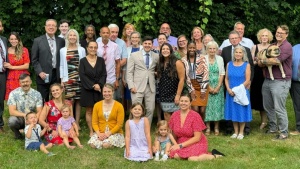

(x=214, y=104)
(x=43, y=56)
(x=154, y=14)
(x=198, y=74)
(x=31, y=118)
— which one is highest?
(x=154, y=14)

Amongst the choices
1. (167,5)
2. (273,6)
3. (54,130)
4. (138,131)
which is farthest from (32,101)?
(273,6)

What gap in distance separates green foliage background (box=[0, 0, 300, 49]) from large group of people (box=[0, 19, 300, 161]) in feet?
5.45

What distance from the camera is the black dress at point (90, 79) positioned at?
7.69 meters

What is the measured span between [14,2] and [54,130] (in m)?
4.24

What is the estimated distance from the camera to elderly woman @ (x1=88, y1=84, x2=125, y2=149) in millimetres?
7203

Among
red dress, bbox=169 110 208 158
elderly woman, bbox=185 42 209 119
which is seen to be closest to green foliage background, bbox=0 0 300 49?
elderly woman, bbox=185 42 209 119

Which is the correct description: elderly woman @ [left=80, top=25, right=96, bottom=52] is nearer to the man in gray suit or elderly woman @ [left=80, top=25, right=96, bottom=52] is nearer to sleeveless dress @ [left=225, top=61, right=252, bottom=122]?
the man in gray suit

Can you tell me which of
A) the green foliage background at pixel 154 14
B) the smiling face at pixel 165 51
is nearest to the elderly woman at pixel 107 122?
the smiling face at pixel 165 51

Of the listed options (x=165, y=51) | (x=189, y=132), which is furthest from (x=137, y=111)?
(x=165, y=51)

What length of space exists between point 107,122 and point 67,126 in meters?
0.61

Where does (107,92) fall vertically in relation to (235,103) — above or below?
above

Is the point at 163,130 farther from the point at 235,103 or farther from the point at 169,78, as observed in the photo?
the point at 235,103

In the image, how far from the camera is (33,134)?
7.11 meters

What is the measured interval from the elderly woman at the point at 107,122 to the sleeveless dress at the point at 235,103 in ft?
5.87
